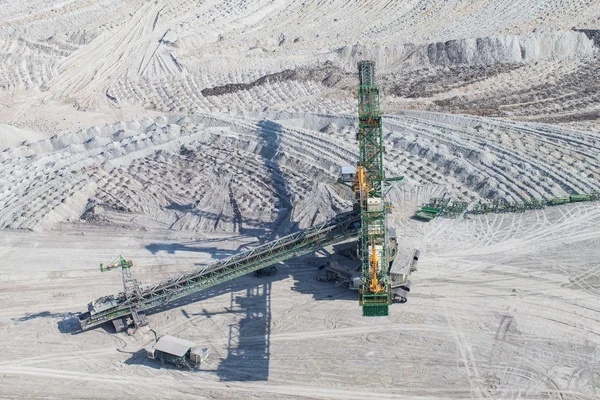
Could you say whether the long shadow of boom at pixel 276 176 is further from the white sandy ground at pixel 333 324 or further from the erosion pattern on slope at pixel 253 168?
the white sandy ground at pixel 333 324

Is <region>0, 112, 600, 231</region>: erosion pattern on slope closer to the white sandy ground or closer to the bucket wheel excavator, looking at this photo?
the white sandy ground

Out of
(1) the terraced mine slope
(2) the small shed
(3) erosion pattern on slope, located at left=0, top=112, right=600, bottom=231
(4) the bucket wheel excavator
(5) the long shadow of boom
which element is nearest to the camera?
(2) the small shed

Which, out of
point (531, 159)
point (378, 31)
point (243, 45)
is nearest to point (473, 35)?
point (378, 31)

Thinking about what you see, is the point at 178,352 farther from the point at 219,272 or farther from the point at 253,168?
the point at 253,168

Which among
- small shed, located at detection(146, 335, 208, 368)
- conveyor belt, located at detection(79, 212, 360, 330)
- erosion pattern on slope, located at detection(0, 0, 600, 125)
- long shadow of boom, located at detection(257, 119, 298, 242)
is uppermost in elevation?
erosion pattern on slope, located at detection(0, 0, 600, 125)

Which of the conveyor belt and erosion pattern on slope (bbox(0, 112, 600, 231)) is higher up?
erosion pattern on slope (bbox(0, 112, 600, 231))

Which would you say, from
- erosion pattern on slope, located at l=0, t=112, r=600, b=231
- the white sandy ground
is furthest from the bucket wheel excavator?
erosion pattern on slope, located at l=0, t=112, r=600, b=231

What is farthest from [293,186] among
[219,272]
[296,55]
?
[296,55]
